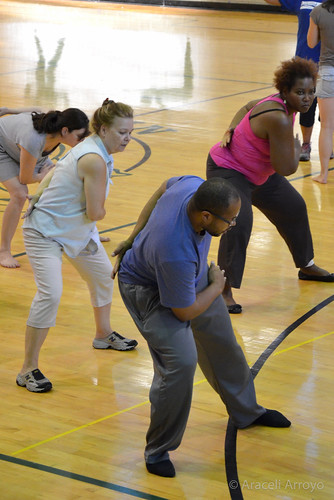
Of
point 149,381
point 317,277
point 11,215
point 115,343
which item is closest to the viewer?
point 149,381

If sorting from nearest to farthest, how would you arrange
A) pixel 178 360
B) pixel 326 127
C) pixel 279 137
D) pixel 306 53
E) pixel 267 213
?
pixel 178 360 < pixel 279 137 < pixel 267 213 < pixel 326 127 < pixel 306 53

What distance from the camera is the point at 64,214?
4262 millimetres

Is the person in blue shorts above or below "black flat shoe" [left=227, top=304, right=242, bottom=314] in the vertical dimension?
above

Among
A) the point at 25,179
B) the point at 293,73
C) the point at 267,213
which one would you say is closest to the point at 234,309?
the point at 267,213

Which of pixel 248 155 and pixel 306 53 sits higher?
pixel 306 53

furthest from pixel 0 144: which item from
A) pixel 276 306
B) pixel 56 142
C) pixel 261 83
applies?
pixel 261 83

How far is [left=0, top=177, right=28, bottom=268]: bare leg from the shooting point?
19.6 feet

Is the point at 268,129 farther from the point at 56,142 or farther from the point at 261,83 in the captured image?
the point at 261,83

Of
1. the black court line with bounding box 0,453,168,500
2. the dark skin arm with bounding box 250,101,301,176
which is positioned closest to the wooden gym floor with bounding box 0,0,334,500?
the black court line with bounding box 0,453,168,500

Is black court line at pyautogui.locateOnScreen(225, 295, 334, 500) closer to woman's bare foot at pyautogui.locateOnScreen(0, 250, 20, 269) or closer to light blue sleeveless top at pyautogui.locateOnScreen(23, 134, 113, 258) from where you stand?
light blue sleeveless top at pyautogui.locateOnScreen(23, 134, 113, 258)

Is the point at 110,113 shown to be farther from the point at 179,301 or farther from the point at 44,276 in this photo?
the point at 179,301

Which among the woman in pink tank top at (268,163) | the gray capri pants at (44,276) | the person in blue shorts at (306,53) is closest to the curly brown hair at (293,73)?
the woman in pink tank top at (268,163)

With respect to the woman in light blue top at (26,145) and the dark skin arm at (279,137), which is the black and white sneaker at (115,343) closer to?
the woman in light blue top at (26,145)

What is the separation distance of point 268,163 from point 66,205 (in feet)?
4.71
